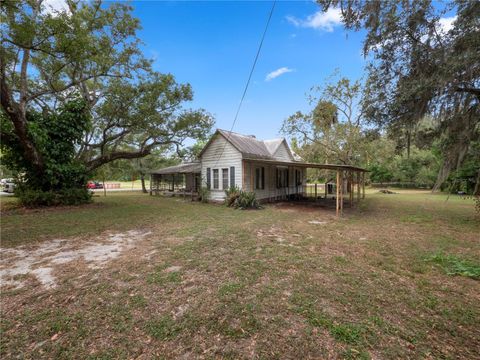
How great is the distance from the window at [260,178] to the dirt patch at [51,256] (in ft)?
29.4

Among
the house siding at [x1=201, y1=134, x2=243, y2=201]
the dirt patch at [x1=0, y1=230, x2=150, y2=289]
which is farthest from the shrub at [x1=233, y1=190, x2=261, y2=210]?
the dirt patch at [x1=0, y1=230, x2=150, y2=289]

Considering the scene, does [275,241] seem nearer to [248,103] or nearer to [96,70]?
[248,103]

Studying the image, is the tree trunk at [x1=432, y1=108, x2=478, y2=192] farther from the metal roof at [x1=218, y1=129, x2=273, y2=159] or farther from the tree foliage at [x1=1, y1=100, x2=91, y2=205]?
the tree foliage at [x1=1, y1=100, x2=91, y2=205]

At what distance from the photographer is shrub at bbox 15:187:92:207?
10320 millimetres

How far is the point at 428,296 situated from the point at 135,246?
5.63 meters

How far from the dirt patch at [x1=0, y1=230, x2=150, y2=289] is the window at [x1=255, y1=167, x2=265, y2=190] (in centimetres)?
897

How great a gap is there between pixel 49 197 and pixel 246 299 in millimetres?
12068

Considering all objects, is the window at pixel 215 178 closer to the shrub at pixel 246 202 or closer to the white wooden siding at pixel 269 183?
the white wooden siding at pixel 269 183

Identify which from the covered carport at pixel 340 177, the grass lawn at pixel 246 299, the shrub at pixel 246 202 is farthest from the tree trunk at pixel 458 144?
the shrub at pixel 246 202

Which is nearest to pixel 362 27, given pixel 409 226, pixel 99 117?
pixel 409 226

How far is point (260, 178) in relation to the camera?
14.4m

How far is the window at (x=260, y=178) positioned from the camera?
14.1 meters

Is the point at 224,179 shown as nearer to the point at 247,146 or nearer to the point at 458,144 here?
the point at 247,146

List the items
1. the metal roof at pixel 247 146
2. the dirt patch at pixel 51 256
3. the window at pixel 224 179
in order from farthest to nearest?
1. the window at pixel 224 179
2. the metal roof at pixel 247 146
3. the dirt patch at pixel 51 256
